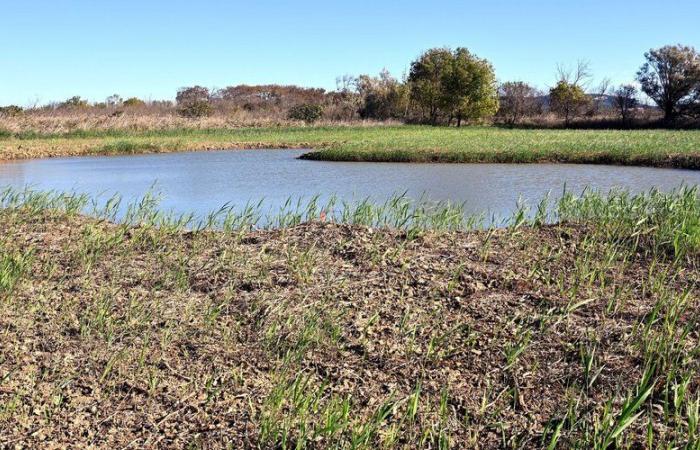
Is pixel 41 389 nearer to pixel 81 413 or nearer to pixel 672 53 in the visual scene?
pixel 81 413

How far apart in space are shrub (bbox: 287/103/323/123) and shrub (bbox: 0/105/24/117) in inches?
692

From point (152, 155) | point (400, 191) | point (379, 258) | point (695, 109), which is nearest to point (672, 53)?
point (695, 109)

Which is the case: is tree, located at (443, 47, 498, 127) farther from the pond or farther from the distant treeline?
the pond

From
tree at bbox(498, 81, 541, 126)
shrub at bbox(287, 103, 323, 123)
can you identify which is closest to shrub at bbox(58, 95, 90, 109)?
A: shrub at bbox(287, 103, 323, 123)

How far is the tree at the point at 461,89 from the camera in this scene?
170ft

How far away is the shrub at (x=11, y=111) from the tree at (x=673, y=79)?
42.5 m

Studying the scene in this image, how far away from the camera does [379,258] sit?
5270 millimetres

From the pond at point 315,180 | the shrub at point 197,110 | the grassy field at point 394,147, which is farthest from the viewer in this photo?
the shrub at point 197,110

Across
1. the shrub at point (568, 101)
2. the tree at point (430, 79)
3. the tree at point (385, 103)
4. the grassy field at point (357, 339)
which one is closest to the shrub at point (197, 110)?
the tree at point (385, 103)

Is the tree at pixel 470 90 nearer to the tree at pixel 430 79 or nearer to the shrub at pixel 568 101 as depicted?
the tree at pixel 430 79

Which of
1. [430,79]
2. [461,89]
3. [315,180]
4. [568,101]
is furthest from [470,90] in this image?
[315,180]

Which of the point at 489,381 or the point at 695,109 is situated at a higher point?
the point at 695,109

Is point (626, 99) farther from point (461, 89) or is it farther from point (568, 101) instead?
point (461, 89)

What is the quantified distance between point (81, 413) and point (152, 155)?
24.2m
